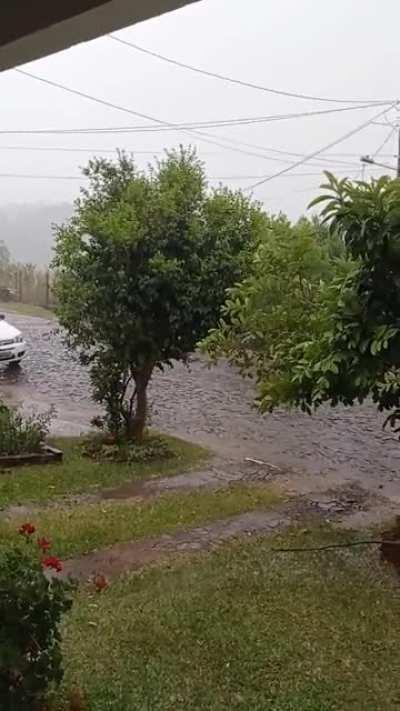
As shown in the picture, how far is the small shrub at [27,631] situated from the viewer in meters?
2.05

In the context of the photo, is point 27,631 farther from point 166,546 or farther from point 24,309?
point 24,309

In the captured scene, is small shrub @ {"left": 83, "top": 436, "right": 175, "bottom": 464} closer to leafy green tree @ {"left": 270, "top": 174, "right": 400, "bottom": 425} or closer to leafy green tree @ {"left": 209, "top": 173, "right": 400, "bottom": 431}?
leafy green tree @ {"left": 209, "top": 173, "right": 400, "bottom": 431}

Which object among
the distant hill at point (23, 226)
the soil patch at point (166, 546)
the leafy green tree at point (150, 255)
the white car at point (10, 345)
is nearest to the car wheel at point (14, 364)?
the white car at point (10, 345)

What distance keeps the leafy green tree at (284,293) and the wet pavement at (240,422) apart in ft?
5.82

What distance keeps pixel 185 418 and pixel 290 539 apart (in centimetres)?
391

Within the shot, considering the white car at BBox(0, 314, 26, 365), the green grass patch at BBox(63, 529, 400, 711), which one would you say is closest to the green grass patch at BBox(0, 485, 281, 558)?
the green grass patch at BBox(63, 529, 400, 711)

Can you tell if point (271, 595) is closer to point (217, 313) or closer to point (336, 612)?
point (336, 612)

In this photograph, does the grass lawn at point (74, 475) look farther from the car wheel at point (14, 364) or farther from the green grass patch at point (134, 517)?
the car wheel at point (14, 364)

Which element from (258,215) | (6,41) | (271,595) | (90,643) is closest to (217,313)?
(258,215)

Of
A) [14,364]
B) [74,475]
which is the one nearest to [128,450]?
[74,475]

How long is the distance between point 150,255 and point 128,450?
5.62ft

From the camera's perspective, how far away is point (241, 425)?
805 centimetres

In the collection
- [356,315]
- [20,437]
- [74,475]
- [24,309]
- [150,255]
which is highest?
[150,255]

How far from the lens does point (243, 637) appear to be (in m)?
3.05
